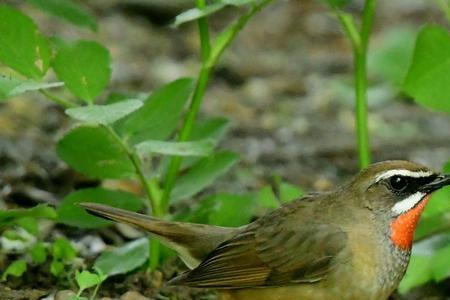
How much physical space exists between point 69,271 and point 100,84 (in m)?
1.13

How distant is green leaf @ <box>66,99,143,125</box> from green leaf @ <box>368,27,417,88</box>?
5.58 meters

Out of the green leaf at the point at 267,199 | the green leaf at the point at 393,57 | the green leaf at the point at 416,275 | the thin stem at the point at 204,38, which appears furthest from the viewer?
the green leaf at the point at 393,57

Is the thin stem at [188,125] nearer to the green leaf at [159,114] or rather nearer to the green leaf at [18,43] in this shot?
the green leaf at [159,114]

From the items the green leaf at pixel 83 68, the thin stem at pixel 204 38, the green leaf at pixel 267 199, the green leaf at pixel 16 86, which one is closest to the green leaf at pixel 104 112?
the green leaf at pixel 16 86

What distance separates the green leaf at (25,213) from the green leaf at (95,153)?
343 mm

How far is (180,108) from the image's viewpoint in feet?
18.7

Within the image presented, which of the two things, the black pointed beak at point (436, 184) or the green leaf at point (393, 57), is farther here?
the green leaf at point (393, 57)

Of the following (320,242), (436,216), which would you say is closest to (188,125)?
(320,242)

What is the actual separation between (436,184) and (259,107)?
4.87 meters

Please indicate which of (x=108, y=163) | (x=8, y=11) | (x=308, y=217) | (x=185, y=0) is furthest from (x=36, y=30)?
(x=185, y=0)

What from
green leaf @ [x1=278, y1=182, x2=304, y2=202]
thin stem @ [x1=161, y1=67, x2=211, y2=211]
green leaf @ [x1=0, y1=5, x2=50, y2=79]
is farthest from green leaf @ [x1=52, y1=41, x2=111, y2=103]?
green leaf @ [x1=278, y1=182, x2=304, y2=202]

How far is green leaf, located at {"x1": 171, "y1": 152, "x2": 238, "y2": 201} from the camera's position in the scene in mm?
6004

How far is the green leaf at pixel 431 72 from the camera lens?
5.60 meters

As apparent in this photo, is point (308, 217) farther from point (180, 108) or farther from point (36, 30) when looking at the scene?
point (36, 30)
